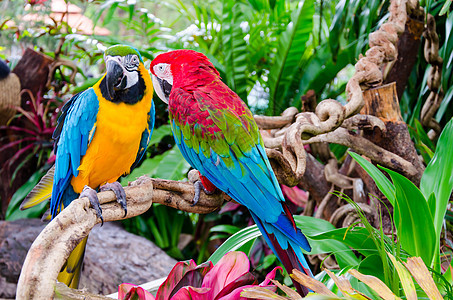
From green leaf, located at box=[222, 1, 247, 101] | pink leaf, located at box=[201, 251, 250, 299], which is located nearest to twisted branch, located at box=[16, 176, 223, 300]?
pink leaf, located at box=[201, 251, 250, 299]

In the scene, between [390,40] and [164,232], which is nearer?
[390,40]

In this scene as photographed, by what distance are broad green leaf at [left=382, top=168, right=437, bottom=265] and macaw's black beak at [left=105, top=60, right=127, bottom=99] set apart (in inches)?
14.9

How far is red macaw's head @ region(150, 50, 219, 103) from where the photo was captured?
0.56 meters

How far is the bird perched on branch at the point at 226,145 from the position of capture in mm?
439

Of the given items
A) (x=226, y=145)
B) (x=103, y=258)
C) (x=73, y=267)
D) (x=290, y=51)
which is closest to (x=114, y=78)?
(x=226, y=145)

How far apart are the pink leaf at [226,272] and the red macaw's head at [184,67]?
288mm

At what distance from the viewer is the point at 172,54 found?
1.87 ft

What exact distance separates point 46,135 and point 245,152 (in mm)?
1343

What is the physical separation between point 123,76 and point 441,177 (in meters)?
0.48

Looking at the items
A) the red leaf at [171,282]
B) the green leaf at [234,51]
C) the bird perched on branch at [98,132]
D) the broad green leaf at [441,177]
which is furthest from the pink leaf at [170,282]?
the green leaf at [234,51]

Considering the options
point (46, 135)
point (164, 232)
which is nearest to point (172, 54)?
point (164, 232)

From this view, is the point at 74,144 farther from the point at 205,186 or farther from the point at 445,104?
the point at 445,104

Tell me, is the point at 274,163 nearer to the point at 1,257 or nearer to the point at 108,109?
the point at 108,109

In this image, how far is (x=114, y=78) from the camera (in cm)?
52
